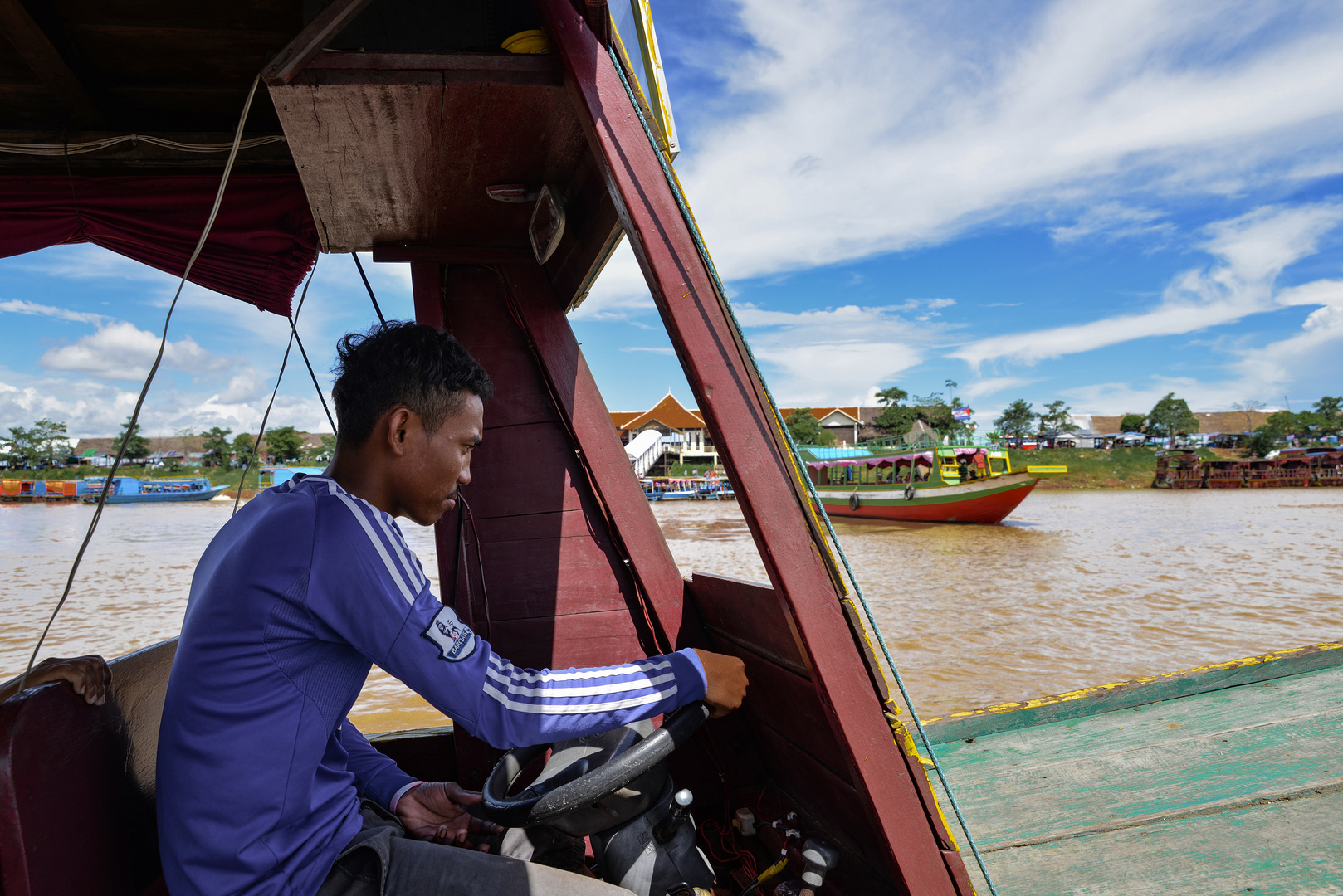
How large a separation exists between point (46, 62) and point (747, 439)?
89.3 inches

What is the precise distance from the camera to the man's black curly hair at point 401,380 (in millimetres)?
1326

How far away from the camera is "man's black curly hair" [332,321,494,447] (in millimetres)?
1326

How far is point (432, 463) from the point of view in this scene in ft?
4.42

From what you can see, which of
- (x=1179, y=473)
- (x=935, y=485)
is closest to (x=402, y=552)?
(x=935, y=485)

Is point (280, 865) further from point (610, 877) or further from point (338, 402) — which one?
point (338, 402)

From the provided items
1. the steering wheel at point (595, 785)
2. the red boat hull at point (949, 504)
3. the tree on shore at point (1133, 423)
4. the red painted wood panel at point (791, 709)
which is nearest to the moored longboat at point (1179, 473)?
the red boat hull at point (949, 504)

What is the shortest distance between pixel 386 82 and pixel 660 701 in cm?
145

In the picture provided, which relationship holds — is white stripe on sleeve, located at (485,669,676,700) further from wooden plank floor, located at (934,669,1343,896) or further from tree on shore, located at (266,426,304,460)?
tree on shore, located at (266,426,304,460)

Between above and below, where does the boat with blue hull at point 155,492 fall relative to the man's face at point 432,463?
below

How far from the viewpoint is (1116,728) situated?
2.92 m

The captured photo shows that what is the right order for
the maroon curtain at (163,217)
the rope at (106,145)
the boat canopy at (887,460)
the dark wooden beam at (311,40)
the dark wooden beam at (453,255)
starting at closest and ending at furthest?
the dark wooden beam at (311,40), the rope at (106,145), the maroon curtain at (163,217), the dark wooden beam at (453,255), the boat canopy at (887,460)

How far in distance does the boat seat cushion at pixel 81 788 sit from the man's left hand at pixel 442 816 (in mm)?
460

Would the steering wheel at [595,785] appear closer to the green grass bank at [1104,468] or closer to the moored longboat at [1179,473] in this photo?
the green grass bank at [1104,468]

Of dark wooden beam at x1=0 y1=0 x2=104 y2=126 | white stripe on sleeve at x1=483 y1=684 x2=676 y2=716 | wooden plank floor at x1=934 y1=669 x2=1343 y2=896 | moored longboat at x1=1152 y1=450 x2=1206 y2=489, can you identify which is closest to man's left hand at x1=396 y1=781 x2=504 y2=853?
white stripe on sleeve at x1=483 y1=684 x2=676 y2=716
